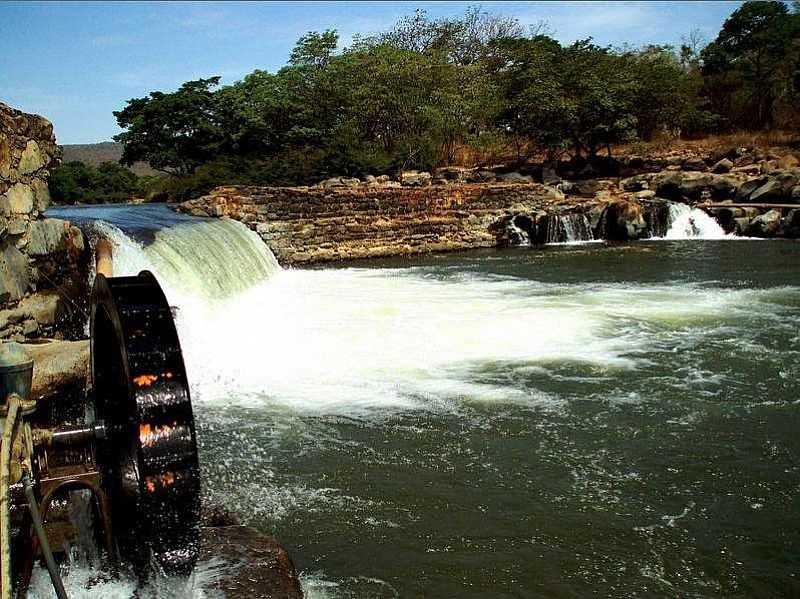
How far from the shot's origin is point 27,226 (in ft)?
20.9

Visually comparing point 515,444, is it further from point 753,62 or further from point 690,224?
point 753,62

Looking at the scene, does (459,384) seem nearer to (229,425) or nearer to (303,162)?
(229,425)

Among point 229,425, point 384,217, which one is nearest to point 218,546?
point 229,425

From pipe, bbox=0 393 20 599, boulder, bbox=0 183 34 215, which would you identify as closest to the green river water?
pipe, bbox=0 393 20 599

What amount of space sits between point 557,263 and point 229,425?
12.6 meters

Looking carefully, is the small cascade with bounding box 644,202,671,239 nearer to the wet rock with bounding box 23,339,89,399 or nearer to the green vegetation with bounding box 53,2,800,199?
the green vegetation with bounding box 53,2,800,199

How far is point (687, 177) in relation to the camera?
25.2 m

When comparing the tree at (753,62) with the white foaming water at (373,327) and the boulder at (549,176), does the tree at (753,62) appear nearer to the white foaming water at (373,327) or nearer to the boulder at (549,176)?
the boulder at (549,176)

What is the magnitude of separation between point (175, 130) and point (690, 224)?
24043mm

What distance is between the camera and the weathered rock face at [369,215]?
19.1m

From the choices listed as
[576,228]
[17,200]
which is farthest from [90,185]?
[17,200]

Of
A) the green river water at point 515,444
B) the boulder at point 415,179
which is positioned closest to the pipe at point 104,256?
the green river water at point 515,444

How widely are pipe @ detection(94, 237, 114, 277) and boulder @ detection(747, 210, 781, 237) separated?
18.6m

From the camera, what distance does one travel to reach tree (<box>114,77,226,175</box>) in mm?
34188
